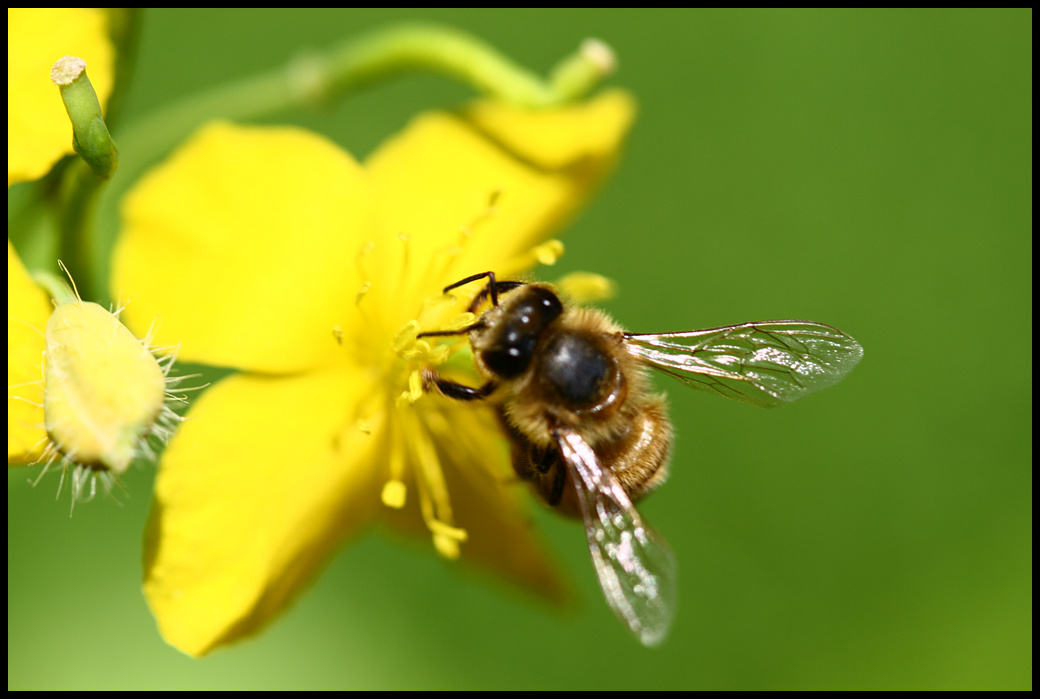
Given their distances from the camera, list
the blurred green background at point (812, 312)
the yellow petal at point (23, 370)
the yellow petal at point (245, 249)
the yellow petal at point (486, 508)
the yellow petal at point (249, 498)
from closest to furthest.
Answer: the yellow petal at point (23, 370), the yellow petal at point (249, 498), the yellow petal at point (245, 249), the yellow petal at point (486, 508), the blurred green background at point (812, 312)

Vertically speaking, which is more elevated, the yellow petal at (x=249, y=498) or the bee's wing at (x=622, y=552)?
the bee's wing at (x=622, y=552)

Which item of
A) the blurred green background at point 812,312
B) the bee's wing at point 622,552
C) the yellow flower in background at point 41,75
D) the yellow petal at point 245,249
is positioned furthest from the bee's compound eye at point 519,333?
the blurred green background at point 812,312

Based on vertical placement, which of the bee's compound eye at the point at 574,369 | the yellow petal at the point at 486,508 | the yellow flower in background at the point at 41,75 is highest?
the bee's compound eye at the point at 574,369

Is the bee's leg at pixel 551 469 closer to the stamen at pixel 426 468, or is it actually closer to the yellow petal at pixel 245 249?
the stamen at pixel 426 468

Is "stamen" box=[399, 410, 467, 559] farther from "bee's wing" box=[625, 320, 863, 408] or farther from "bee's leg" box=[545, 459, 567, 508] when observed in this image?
"bee's wing" box=[625, 320, 863, 408]

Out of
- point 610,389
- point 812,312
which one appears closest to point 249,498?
point 610,389

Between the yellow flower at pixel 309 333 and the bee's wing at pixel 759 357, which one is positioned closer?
the yellow flower at pixel 309 333

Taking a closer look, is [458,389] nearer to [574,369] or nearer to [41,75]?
[574,369]
